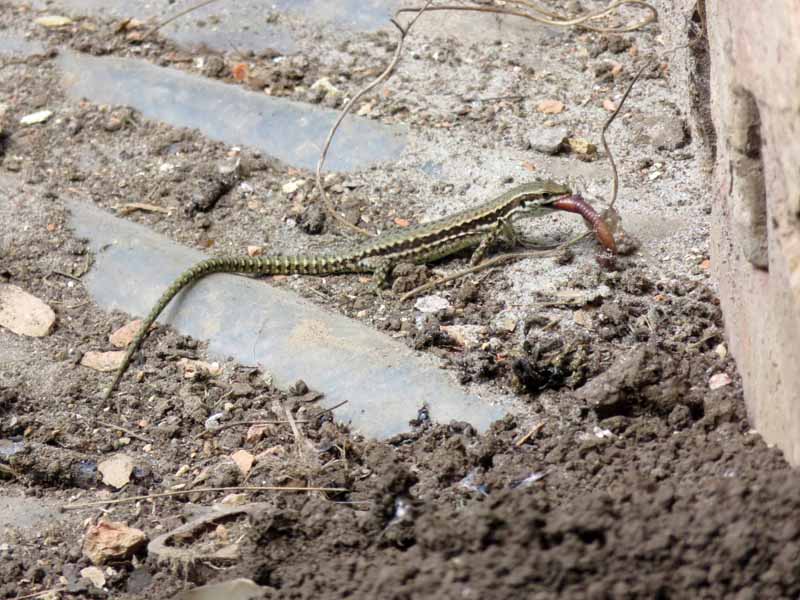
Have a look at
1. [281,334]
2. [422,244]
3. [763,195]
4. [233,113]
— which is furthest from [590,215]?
[233,113]

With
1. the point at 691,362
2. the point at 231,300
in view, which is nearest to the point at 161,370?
the point at 231,300

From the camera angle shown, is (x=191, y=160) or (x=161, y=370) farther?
(x=191, y=160)

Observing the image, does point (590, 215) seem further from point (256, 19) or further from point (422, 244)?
point (256, 19)

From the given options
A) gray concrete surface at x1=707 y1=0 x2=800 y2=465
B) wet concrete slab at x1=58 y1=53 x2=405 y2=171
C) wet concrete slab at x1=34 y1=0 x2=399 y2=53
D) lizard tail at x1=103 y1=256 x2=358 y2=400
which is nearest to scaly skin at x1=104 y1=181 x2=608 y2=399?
lizard tail at x1=103 y1=256 x2=358 y2=400

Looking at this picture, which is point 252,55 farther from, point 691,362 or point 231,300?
point 691,362

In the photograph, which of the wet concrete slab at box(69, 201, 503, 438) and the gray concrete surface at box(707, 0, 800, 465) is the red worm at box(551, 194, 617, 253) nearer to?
the gray concrete surface at box(707, 0, 800, 465)

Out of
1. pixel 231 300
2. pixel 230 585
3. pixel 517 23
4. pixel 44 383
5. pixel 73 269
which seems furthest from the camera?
pixel 517 23
